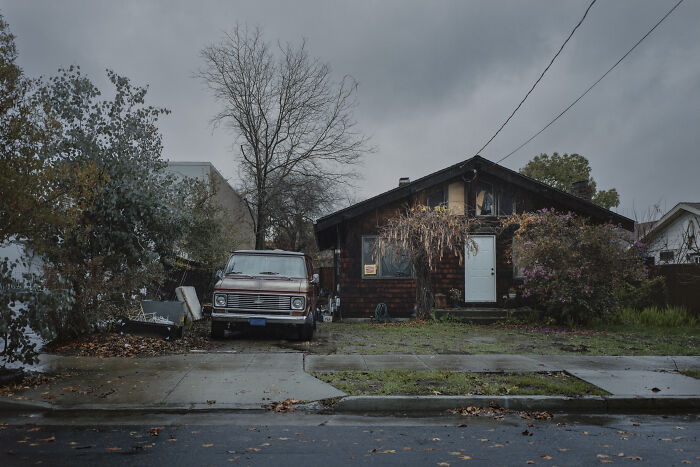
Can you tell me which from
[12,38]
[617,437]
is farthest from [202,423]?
[12,38]

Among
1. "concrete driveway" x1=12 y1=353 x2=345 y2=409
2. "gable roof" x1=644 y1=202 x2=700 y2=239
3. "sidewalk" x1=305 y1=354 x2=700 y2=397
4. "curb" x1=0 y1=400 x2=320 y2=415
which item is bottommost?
"curb" x1=0 y1=400 x2=320 y2=415

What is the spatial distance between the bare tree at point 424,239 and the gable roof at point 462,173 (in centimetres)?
149

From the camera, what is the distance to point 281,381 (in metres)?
7.00

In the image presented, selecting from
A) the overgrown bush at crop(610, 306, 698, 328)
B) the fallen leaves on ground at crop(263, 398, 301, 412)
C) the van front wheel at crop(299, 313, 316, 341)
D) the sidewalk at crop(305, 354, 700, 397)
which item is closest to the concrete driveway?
the fallen leaves on ground at crop(263, 398, 301, 412)

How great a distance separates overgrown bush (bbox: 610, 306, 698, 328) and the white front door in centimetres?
373

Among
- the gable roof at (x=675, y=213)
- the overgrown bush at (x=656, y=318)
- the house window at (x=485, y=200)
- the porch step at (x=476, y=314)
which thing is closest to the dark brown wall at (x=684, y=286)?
the overgrown bush at (x=656, y=318)

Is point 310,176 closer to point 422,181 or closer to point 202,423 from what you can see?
point 422,181

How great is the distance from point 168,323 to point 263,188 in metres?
18.1

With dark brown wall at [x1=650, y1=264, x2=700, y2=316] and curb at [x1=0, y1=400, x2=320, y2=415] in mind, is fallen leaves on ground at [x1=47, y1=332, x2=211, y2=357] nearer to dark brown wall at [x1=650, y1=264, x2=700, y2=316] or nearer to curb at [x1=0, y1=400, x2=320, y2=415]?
curb at [x1=0, y1=400, x2=320, y2=415]

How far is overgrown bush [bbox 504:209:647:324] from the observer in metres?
13.4

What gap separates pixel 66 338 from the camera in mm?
9523

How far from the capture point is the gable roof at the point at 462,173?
17.0 metres

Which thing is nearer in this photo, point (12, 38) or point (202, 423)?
point (202, 423)

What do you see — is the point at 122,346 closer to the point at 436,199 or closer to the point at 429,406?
the point at 429,406
